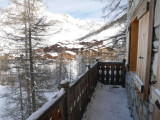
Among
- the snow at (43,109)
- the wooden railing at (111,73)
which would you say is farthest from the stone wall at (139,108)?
the wooden railing at (111,73)

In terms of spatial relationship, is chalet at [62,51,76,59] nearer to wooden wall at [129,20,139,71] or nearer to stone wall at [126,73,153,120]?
wooden wall at [129,20,139,71]

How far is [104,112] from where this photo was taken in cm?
312

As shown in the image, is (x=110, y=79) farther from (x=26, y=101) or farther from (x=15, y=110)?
(x=15, y=110)

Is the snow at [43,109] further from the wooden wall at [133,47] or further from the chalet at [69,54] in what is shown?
the chalet at [69,54]

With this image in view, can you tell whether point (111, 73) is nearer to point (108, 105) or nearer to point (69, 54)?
point (108, 105)

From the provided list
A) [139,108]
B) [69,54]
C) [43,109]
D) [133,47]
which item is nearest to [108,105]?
[139,108]

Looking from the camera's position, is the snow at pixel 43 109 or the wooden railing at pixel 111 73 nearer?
the snow at pixel 43 109

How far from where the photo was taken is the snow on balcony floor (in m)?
2.92

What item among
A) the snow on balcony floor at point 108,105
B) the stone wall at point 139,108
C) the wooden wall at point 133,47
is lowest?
the snow on balcony floor at point 108,105

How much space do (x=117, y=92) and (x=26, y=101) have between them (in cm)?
717

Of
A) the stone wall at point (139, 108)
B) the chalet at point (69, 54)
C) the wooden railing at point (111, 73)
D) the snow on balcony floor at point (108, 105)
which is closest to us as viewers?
Answer: the stone wall at point (139, 108)

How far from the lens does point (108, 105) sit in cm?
352

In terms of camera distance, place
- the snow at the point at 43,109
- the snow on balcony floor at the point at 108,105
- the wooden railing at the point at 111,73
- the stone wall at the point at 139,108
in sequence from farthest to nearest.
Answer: the wooden railing at the point at 111,73, the snow on balcony floor at the point at 108,105, the stone wall at the point at 139,108, the snow at the point at 43,109

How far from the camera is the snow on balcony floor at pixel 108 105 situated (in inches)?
115
